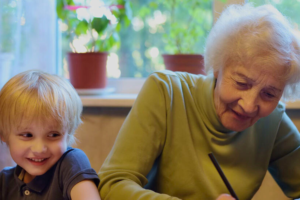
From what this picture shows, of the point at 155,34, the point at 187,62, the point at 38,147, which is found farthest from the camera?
the point at 155,34

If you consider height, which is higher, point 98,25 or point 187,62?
point 98,25

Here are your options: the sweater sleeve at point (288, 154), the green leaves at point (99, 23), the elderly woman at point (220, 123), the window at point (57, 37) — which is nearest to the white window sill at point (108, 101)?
the window at point (57, 37)

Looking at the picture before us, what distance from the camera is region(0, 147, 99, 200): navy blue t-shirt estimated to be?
107cm

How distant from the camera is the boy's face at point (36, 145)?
1.08 metres

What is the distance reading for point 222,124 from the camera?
121 centimetres

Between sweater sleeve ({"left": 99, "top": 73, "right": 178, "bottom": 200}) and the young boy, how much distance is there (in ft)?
0.18

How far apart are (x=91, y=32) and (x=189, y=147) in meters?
0.92

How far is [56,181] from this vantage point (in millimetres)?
1110

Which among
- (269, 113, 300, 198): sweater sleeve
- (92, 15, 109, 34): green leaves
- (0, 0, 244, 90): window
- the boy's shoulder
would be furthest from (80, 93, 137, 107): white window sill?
(269, 113, 300, 198): sweater sleeve

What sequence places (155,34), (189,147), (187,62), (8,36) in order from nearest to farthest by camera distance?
(189,147) < (8,36) < (187,62) < (155,34)

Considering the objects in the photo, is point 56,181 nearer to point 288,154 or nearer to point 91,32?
point 288,154

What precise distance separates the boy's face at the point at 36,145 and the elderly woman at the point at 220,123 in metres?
0.16

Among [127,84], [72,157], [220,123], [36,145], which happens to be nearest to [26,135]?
[36,145]

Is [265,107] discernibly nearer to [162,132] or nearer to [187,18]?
[162,132]
